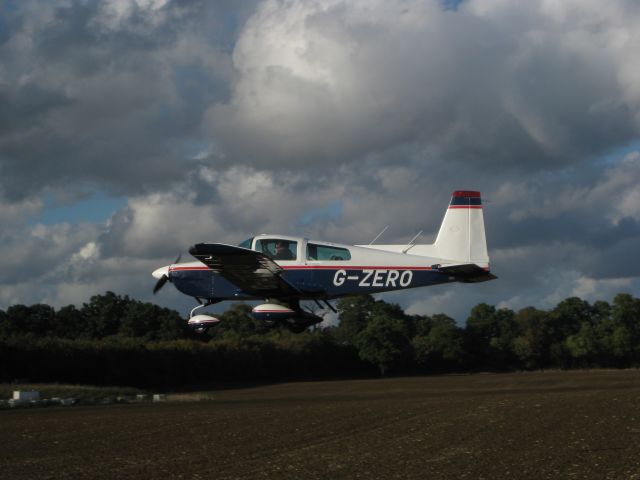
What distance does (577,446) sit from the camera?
2084cm

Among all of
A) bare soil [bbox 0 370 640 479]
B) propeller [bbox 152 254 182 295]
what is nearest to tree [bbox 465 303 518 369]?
bare soil [bbox 0 370 640 479]

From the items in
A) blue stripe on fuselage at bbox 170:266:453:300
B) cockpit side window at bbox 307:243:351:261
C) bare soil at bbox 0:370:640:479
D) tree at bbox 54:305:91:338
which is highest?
tree at bbox 54:305:91:338

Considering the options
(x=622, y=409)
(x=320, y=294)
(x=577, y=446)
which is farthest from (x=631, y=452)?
(x=622, y=409)

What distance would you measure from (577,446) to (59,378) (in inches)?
1743

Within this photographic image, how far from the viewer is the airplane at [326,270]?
79.2 ft

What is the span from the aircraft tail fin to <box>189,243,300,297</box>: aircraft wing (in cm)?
442

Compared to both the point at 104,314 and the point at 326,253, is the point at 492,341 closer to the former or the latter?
the point at 104,314

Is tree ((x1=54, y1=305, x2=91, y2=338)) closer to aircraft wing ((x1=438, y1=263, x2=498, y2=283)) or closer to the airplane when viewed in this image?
the airplane

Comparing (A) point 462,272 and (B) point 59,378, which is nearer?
(A) point 462,272

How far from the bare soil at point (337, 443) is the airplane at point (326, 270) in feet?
12.1

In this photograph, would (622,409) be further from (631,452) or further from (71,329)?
(71,329)

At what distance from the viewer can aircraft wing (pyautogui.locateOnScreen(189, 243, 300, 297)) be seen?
74.7 ft

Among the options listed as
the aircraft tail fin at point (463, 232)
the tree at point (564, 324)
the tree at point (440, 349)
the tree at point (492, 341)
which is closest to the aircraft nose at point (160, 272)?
the aircraft tail fin at point (463, 232)

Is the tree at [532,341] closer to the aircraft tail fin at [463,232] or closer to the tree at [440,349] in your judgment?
the tree at [440,349]
